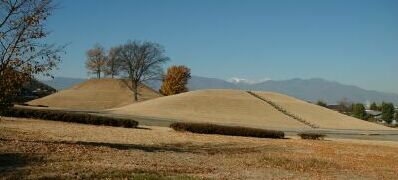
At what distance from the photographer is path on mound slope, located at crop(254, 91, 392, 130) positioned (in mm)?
84875

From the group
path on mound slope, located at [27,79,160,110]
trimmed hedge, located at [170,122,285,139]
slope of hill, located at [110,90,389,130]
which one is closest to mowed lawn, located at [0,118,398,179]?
trimmed hedge, located at [170,122,285,139]

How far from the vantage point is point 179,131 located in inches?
1736

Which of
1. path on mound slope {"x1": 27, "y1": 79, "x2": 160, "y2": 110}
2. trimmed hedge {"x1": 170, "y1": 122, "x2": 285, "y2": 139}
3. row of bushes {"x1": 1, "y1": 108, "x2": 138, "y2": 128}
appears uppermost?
path on mound slope {"x1": 27, "y1": 79, "x2": 160, "y2": 110}

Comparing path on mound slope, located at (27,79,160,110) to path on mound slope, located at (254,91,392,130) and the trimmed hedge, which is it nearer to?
path on mound slope, located at (254,91,392,130)

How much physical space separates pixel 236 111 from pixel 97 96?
58.9 meters

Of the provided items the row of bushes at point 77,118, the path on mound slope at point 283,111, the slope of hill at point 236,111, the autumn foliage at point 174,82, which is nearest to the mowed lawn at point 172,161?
the row of bushes at point 77,118

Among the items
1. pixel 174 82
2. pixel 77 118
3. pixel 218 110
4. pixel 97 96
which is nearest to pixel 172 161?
pixel 77 118

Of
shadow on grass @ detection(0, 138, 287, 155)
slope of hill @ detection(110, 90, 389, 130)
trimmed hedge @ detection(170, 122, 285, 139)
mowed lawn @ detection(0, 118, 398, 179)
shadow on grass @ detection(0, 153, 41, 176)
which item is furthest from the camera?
slope of hill @ detection(110, 90, 389, 130)

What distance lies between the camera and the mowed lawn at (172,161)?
671 inches

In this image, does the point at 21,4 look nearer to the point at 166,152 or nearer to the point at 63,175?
the point at 166,152

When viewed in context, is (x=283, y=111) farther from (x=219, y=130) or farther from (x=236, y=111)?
(x=219, y=130)

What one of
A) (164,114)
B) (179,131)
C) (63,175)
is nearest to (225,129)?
(179,131)

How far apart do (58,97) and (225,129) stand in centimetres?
9784

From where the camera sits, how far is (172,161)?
70.4 feet
